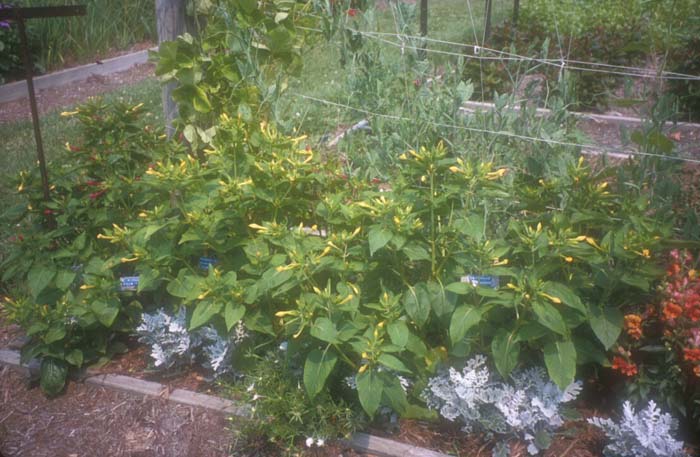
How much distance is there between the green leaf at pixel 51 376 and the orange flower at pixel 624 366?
2.29 m

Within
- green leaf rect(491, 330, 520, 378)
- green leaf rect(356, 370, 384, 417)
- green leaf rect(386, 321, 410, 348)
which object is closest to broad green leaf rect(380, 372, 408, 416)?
green leaf rect(356, 370, 384, 417)

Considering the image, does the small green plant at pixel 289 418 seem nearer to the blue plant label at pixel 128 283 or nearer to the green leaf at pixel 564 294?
the blue plant label at pixel 128 283

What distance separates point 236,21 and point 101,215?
4.07 feet

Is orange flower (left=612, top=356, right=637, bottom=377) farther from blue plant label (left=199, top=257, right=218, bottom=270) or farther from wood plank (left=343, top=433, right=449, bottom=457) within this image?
blue plant label (left=199, top=257, right=218, bottom=270)

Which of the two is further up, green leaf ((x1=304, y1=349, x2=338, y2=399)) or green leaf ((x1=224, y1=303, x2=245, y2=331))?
green leaf ((x1=224, y1=303, x2=245, y2=331))

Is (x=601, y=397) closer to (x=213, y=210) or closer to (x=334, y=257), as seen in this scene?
(x=334, y=257)

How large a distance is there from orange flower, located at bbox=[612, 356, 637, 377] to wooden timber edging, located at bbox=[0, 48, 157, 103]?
6.34 meters

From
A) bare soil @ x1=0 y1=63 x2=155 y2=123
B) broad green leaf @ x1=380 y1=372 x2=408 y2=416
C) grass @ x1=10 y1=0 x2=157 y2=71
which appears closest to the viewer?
broad green leaf @ x1=380 y1=372 x2=408 y2=416

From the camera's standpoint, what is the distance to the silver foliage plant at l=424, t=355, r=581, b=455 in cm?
232

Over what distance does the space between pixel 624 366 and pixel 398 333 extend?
2.76 feet

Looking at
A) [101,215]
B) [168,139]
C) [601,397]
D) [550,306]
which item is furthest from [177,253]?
[601,397]

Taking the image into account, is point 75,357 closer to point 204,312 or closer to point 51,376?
point 51,376

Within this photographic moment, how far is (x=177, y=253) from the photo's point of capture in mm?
2668

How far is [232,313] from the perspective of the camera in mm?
2408
